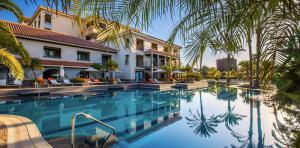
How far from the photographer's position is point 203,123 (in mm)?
8438

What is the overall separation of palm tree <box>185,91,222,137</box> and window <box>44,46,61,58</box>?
19.4 metres

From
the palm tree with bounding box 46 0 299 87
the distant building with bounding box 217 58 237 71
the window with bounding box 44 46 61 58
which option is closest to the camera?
the palm tree with bounding box 46 0 299 87

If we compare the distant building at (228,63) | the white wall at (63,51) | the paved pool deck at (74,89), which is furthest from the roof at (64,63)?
the distant building at (228,63)

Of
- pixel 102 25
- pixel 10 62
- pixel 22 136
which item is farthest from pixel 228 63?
pixel 10 62

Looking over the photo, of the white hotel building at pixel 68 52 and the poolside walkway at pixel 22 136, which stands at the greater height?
the white hotel building at pixel 68 52

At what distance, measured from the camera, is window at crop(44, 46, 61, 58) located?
21078 millimetres

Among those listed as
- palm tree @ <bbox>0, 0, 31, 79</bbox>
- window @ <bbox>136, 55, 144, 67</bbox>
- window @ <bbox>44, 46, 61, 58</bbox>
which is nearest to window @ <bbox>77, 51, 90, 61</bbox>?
window @ <bbox>44, 46, 61, 58</bbox>

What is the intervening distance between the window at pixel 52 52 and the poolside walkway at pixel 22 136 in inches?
716

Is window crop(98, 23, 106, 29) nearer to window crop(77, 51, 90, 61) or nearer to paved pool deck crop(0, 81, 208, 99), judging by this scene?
paved pool deck crop(0, 81, 208, 99)

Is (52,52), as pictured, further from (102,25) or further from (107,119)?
(102,25)

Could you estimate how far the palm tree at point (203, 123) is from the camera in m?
7.19

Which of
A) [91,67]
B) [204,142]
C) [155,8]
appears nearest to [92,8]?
[155,8]

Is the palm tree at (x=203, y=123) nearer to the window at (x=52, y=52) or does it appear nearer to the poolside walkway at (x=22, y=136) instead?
the poolside walkway at (x=22, y=136)

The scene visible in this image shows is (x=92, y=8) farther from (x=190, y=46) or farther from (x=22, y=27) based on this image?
(x=22, y=27)
